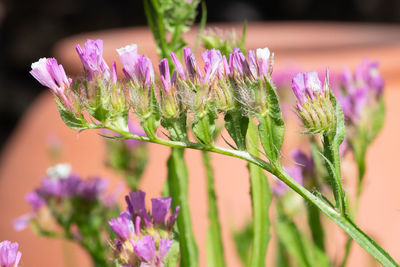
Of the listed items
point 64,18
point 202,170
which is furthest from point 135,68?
point 64,18

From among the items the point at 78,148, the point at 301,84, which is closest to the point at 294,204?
the point at 301,84

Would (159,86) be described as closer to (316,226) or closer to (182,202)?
(182,202)

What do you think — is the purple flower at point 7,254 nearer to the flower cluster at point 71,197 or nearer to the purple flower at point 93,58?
the purple flower at point 93,58

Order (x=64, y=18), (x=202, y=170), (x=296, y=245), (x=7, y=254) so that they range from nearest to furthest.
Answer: (x=7, y=254), (x=296, y=245), (x=202, y=170), (x=64, y=18)

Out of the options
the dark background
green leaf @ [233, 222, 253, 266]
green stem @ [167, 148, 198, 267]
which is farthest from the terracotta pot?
the dark background

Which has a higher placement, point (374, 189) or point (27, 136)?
point (27, 136)

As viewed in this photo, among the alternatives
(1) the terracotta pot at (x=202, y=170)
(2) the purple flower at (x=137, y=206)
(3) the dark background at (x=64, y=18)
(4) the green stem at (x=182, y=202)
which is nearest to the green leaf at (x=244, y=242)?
(1) the terracotta pot at (x=202, y=170)

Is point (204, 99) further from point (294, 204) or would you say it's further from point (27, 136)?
point (27, 136)

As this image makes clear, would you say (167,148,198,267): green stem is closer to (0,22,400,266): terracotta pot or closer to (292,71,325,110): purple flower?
(292,71,325,110): purple flower
